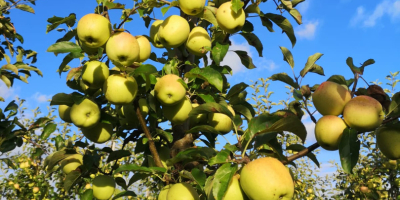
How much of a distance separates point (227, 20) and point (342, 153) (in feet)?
2.79

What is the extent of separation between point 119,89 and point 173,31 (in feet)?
1.44

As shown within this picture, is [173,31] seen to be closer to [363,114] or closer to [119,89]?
[119,89]

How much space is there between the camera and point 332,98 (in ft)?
4.77

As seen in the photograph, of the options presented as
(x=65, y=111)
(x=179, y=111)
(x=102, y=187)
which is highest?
(x=179, y=111)

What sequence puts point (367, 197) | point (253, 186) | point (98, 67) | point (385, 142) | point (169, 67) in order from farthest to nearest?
point (367, 197) → point (169, 67) → point (98, 67) → point (385, 142) → point (253, 186)

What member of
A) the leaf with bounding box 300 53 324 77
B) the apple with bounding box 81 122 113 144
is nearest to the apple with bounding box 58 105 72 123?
the apple with bounding box 81 122 113 144

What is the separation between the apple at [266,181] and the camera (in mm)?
1271

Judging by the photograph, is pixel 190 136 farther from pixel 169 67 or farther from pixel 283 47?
pixel 283 47

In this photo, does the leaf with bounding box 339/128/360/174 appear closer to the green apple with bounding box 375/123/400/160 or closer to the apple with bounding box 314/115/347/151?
the apple with bounding box 314/115/347/151

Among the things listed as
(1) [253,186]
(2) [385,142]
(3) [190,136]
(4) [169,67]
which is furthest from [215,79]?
(2) [385,142]

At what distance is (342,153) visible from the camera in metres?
1.34

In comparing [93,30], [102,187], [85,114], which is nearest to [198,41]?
[93,30]

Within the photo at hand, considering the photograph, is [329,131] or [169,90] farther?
[169,90]

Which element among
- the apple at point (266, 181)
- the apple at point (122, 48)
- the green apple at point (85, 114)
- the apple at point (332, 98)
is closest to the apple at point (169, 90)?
the apple at point (122, 48)
